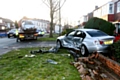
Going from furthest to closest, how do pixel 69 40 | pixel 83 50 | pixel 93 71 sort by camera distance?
pixel 69 40 < pixel 83 50 < pixel 93 71

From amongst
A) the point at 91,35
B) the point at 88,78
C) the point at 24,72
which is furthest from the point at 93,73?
the point at 91,35

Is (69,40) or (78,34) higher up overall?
(78,34)

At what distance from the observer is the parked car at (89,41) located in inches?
290

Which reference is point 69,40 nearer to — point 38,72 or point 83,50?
point 83,50

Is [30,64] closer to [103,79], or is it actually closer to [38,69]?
[38,69]

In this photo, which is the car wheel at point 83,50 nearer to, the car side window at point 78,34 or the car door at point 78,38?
the car door at point 78,38

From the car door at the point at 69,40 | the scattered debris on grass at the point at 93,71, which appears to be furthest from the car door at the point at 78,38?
the scattered debris on grass at the point at 93,71

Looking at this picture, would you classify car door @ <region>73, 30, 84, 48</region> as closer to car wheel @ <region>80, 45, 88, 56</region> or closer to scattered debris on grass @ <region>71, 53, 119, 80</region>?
car wheel @ <region>80, 45, 88, 56</region>

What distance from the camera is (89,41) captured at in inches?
303

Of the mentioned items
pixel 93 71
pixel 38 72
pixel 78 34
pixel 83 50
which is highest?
pixel 78 34

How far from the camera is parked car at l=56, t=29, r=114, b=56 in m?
7.37

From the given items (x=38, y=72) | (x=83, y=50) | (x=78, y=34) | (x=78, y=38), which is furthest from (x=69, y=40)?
(x=38, y=72)

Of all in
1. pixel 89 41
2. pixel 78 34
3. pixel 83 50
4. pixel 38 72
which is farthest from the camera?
pixel 78 34

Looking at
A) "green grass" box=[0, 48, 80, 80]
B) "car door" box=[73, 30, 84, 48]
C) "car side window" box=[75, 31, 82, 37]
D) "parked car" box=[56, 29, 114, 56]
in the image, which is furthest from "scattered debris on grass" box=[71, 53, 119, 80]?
"car side window" box=[75, 31, 82, 37]
